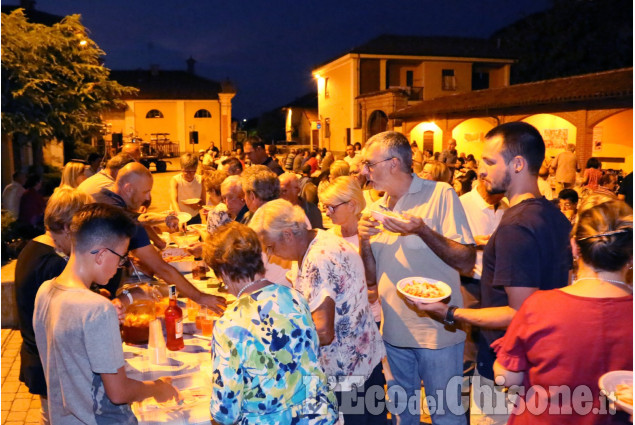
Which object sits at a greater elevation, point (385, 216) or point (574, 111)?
point (574, 111)

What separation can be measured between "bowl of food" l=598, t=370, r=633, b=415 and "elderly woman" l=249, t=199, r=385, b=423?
124cm

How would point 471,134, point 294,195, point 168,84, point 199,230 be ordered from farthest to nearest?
point 168,84
point 471,134
point 199,230
point 294,195

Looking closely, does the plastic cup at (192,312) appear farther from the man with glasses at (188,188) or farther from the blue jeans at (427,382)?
the man with glasses at (188,188)

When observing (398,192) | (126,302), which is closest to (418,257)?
(398,192)

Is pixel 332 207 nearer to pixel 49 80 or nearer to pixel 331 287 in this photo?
pixel 331 287

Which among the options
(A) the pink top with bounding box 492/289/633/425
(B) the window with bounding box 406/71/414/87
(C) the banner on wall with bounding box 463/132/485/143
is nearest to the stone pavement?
(A) the pink top with bounding box 492/289/633/425

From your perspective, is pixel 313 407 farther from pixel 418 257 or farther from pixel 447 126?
pixel 447 126

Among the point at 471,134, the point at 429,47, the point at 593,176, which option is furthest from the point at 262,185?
the point at 429,47

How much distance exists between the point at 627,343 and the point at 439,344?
4.58 feet

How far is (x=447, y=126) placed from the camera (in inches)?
1006

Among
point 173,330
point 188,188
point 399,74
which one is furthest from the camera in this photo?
point 399,74

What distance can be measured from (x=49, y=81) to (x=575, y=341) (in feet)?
40.8

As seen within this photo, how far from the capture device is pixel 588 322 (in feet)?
6.49

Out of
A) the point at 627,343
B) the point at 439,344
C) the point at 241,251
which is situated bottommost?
the point at 439,344
